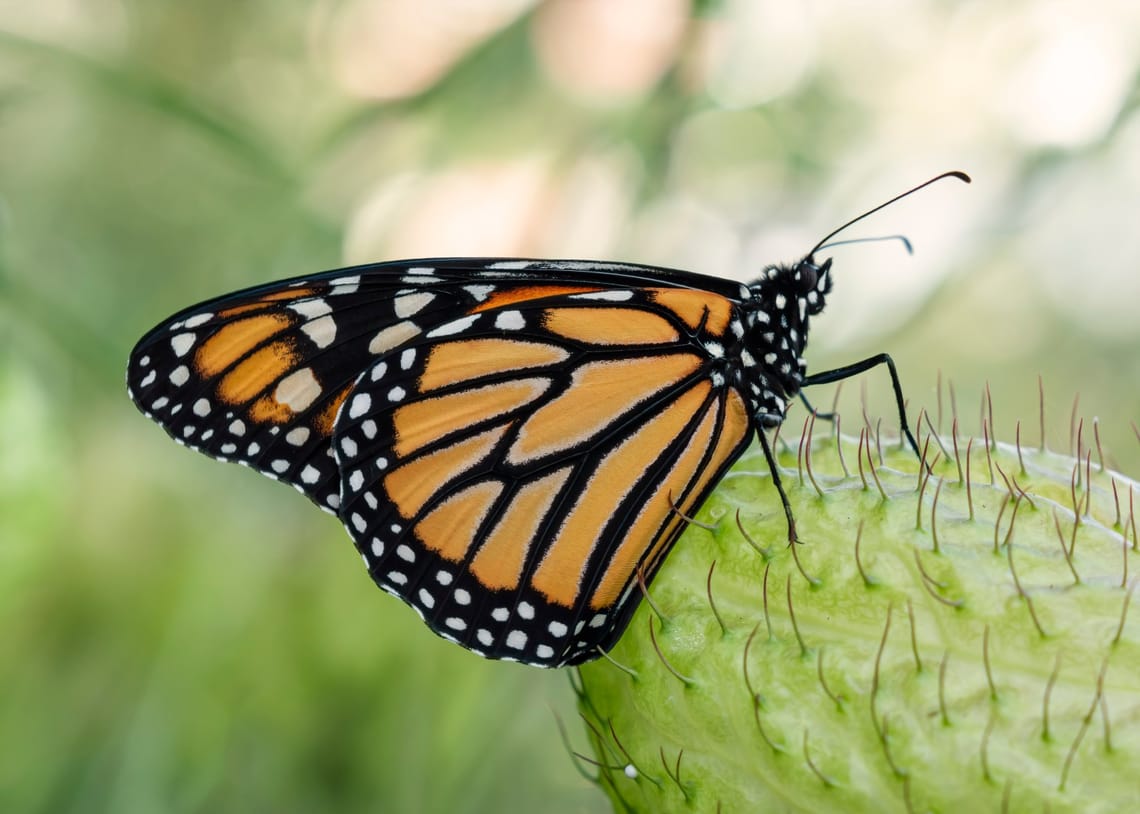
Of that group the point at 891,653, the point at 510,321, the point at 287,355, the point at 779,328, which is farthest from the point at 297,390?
the point at 891,653

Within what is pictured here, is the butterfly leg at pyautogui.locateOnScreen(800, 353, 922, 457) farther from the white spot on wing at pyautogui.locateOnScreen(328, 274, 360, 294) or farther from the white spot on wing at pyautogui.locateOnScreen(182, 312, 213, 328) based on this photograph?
the white spot on wing at pyautogui.locateOnScreen(182, 312, 213, 328)

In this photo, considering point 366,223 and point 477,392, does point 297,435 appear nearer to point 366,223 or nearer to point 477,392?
point 477,392

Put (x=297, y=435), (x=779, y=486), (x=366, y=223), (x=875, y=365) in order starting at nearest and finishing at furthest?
(x=779, y=486)
(x=875, y=365)
(x=297, y=435)
(x=366, y=223)

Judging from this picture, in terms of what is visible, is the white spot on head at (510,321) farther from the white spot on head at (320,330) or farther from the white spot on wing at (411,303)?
the white spot on head at (320,330)

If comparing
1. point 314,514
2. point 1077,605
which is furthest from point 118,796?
point 1077,605

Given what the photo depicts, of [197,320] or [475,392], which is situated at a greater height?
[475,392]

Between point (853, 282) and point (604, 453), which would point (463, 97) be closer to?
point (853, 282)
